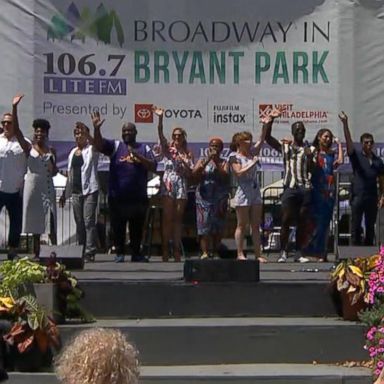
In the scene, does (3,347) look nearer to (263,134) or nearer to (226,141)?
(263,134)

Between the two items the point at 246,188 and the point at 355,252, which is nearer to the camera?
the point at 355,252

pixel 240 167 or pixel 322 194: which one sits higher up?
pixel 240 167

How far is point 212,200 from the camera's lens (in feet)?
43.0

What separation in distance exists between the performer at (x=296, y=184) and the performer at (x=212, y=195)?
0.68 metres

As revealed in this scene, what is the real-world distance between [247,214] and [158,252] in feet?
10.1

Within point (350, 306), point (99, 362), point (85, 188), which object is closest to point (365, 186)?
point (85, 188)

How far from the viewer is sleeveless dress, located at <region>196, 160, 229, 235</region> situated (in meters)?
13.0

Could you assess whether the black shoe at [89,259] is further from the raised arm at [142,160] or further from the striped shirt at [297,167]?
the striped shirt at [297,167]

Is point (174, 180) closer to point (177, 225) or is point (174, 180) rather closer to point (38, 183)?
point (177, 225)

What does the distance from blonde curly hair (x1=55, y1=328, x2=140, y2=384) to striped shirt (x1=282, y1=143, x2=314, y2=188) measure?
8993 millimetres

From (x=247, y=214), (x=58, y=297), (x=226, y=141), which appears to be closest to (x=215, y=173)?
(x=247, y=214)

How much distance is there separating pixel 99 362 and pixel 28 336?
17.3 ft

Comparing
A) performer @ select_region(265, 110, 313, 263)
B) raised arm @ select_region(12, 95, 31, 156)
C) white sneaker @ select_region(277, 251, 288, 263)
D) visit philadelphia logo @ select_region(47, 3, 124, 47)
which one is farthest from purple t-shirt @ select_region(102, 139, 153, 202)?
visit philadelphia logo @ select_region(47, 3, 124, 47)

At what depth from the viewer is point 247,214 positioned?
42.0 ft
